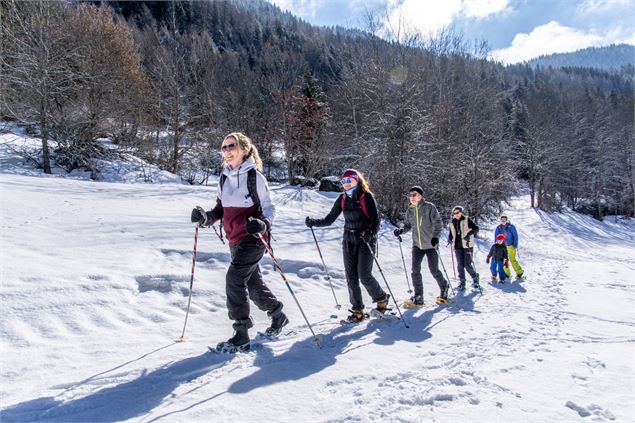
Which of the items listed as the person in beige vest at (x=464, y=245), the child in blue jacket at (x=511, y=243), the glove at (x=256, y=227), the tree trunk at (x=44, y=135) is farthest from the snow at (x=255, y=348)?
the tree trunk at (x=44, y=135)

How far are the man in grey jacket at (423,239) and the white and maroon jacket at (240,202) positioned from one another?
3283 millimetres

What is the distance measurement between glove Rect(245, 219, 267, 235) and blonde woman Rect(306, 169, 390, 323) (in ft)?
4.88

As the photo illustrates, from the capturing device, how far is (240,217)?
3986 millimetres

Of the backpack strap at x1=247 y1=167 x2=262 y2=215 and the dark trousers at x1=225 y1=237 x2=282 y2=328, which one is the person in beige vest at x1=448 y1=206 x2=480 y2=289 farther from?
the backpack strap at x1=247 y1=167 x2=262 y2=215

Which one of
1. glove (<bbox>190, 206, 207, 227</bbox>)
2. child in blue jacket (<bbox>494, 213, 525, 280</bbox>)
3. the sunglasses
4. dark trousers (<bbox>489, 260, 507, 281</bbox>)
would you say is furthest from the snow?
the sunglasses

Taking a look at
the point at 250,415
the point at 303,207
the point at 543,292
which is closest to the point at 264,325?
the point at 250,415

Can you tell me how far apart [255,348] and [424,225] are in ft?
13.3

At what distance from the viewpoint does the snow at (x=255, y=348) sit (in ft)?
9.37

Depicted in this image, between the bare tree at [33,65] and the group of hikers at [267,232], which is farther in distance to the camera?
the bare tree at [33,65]

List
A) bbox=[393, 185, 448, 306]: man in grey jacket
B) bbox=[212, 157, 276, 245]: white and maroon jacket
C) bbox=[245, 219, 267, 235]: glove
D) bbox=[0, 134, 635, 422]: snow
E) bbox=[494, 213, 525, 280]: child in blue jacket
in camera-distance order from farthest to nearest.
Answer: bbox=[494, 213, 525, 280]: child in blue jacket, bbox=[393, 185, 448, 306]: man in grey jacket, bbox=[212, 157, 276, 245]: white and maroon jacket, bbox=[245, 219, 267, 235]: glove, bbox=[0, 134, 635, 422]: snow

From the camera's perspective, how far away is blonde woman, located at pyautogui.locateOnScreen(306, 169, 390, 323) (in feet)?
17.1

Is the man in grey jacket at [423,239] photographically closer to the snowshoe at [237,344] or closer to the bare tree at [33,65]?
the snowshoe at [237,344]

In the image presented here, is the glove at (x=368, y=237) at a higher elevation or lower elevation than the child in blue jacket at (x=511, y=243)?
higher

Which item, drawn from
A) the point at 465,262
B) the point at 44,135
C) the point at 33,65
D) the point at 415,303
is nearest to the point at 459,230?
the point at 465,262
